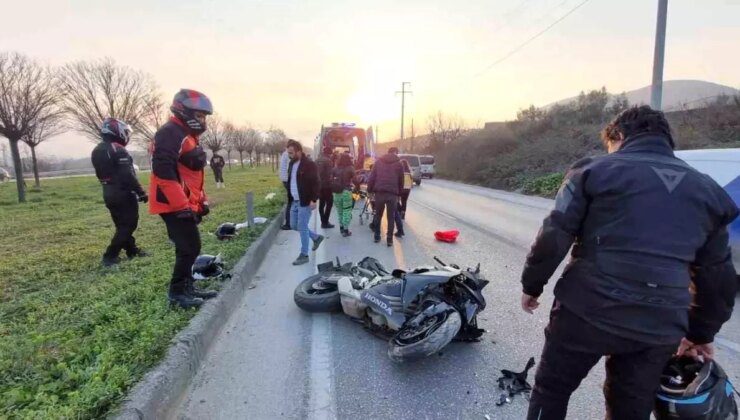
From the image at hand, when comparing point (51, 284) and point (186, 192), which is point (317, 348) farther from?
point (51, 284)

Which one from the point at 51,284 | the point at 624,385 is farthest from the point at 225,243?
the point at 624,385

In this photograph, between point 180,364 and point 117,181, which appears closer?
point 180,364

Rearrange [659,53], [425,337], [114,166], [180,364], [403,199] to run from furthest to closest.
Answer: [659,53], [403,199], [114,166], [425,337], [180,364]

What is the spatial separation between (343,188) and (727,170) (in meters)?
6.21

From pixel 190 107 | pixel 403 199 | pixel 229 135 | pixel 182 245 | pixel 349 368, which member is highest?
pixel 229 135

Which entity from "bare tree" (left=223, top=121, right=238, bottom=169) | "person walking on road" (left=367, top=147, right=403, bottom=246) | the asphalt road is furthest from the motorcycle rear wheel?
"bare tree" (left=223, top=121, right=238, bottom=169)

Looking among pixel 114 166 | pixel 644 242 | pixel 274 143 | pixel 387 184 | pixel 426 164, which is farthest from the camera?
pixel 274 143

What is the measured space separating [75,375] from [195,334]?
83 cm

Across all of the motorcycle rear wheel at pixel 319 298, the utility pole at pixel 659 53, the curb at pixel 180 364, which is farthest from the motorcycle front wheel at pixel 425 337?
the utility pole at pixel 659 53

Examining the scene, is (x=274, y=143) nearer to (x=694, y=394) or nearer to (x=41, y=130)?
(x=41, y=130)

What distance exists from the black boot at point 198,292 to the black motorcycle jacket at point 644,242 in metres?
3.46

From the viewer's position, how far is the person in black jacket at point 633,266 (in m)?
1.69

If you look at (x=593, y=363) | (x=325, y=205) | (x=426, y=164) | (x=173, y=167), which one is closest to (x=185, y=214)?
(x=173, y=167)

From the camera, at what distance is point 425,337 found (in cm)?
314
